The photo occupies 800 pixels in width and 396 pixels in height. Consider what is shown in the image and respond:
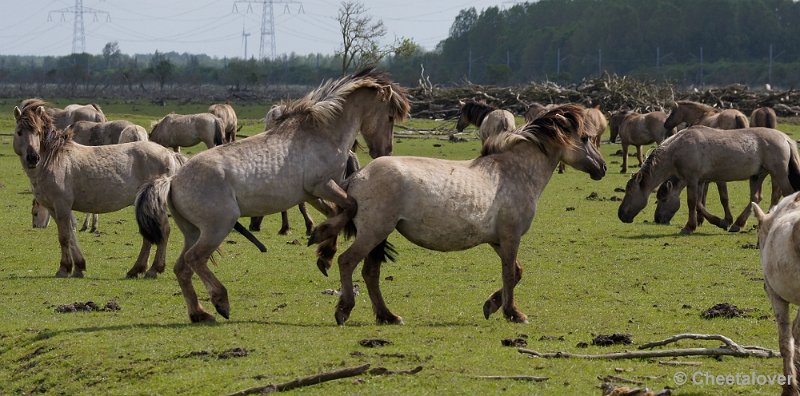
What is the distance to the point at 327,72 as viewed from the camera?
11238cm

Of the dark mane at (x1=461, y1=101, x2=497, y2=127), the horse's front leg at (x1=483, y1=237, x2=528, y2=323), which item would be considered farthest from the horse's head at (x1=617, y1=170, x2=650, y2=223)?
the dark mane at (x1=461, y1=101, x2=497, y2=127)

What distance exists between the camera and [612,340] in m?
9.98

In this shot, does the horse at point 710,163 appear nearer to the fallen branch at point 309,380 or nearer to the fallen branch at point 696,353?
the fallen branch at point 696,353

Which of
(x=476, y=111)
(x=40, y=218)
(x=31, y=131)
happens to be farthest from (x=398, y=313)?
(x=476, y=111)

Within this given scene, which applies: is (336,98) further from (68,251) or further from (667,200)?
(667,200)

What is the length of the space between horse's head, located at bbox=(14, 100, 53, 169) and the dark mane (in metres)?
16.6

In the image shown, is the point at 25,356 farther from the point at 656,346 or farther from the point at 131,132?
the point at 131,132

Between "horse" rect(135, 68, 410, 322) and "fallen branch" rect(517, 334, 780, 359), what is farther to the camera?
"horse" rect(135, 68, 410, 322)

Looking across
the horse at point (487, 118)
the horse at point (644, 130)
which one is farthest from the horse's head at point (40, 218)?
the horse at point (644, 130)

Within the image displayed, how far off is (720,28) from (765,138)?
98.8 m

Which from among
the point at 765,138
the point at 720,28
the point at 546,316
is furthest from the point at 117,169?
the point at 720,28

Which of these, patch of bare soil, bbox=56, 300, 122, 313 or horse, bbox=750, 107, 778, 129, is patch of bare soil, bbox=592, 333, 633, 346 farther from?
horse, bbox=750, 107, 778, 129

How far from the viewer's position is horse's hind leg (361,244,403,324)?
11.1 m

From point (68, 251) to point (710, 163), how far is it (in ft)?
33.7
